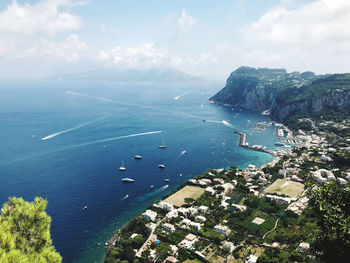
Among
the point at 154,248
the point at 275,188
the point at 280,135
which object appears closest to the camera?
the point at 154,248

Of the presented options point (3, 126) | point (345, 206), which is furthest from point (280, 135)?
point (3, 126)

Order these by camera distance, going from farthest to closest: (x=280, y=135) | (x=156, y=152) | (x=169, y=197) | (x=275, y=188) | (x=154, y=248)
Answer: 1. (x=280, y=135)
2. (x=156, y=152)
3. (x=275, y=188)
4. (x=169, y=197)
5. (x=154, y=248)

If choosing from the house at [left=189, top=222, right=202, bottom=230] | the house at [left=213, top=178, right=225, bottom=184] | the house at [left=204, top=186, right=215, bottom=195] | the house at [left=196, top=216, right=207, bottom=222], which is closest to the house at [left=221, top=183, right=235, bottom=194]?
the house at [left=213, top=178, right=225, bottom=184]

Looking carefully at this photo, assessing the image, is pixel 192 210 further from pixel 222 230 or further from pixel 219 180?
pixel 219 180

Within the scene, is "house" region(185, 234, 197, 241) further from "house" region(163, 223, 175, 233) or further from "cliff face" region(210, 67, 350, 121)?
"cliff face" region(210, 67, 350, 121)

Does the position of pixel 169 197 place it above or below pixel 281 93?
below

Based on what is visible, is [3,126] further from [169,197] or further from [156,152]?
[169,197]

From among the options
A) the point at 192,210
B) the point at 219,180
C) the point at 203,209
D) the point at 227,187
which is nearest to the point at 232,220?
the point at 203,209
